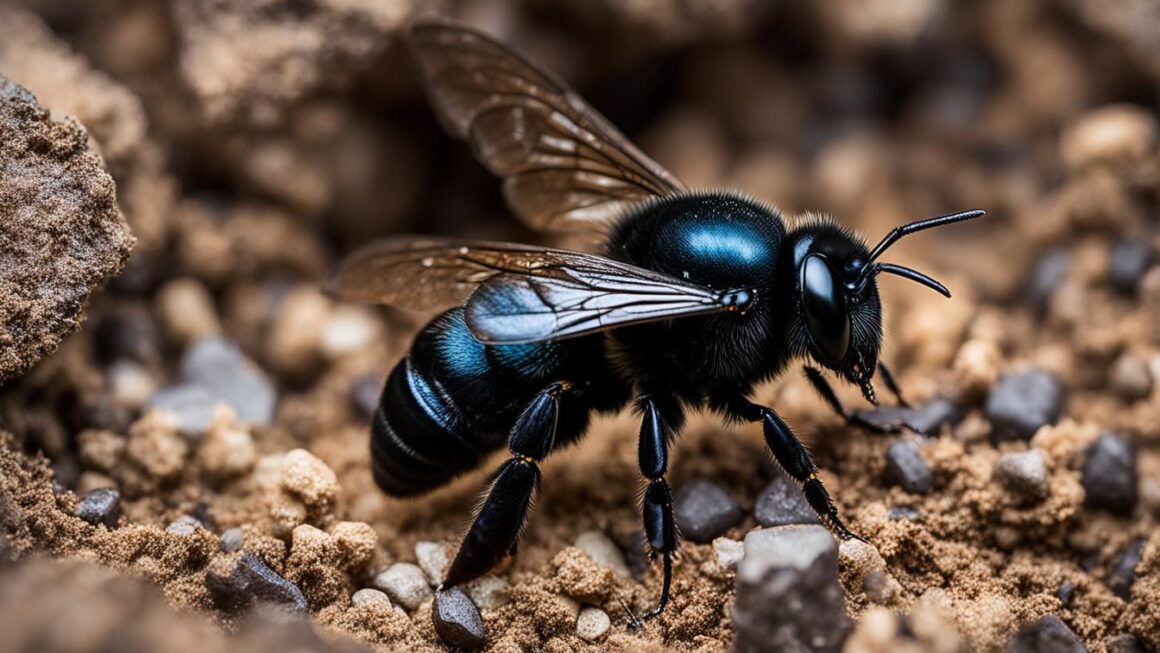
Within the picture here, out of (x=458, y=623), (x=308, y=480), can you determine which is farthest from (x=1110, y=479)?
(x=308, y=480)

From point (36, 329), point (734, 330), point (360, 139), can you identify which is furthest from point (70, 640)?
point (360, 139)

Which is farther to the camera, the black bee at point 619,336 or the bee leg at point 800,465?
the bee leg at point 800,465

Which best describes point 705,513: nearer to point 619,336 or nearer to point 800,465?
point 800,465

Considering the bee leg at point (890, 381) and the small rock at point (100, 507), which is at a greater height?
the small rock at point (100, 507)

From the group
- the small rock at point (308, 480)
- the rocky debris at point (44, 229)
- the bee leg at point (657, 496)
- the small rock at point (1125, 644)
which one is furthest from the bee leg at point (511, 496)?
the small rock at point (1125, 644)

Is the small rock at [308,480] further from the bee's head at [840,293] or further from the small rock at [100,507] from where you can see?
the bee's head at [840,293]

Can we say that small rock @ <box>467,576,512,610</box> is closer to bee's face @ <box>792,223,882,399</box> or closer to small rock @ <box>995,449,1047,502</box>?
bee's face @ <box>792,223,882,399</box>
